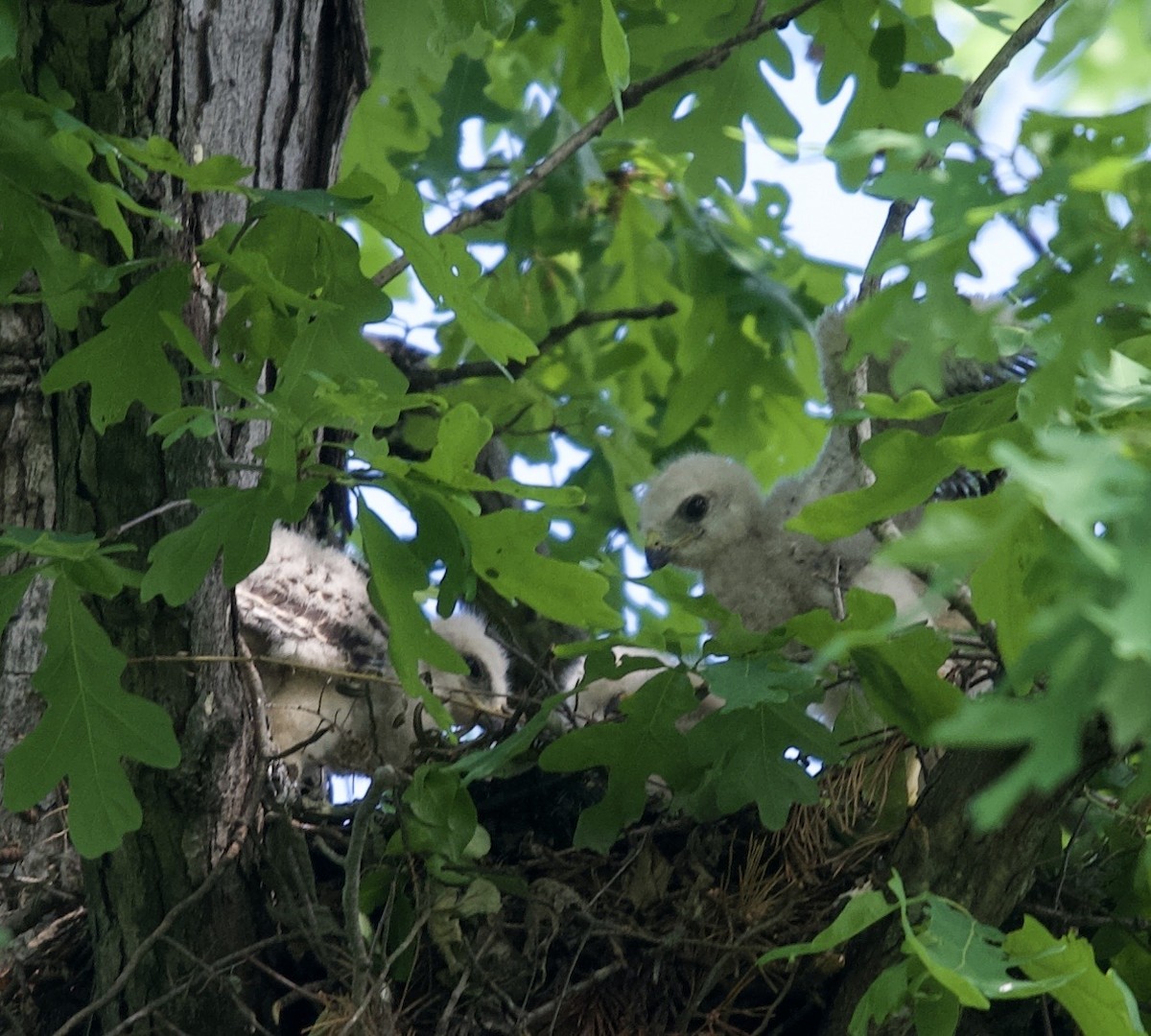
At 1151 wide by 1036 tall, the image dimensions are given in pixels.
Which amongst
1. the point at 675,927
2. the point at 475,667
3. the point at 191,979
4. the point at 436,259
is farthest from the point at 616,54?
the point at 475,667

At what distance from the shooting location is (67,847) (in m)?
2.67

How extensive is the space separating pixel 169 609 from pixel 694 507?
168 centimetres

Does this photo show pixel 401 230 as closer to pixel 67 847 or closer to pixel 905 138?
pixel 905 138

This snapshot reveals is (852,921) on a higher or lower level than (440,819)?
higher

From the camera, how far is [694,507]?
363cm

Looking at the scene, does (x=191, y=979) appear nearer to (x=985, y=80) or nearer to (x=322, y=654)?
(x=322, y=654)

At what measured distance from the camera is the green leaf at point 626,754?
2318mm

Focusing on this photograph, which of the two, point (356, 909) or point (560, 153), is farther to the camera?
point (560, 153)

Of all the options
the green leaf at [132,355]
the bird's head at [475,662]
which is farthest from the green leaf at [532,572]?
the bird's head at [475,662]

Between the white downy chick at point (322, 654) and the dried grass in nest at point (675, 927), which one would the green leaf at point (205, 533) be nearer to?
the dried grass in nest at point (675, 927)

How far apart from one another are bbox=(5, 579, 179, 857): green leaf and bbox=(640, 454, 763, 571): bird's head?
175 centimetres

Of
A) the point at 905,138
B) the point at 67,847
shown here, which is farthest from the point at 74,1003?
the point at 905,138

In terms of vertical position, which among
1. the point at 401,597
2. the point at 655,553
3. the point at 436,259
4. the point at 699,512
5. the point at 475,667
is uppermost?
the point at 436,259

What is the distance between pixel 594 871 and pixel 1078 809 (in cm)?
80
